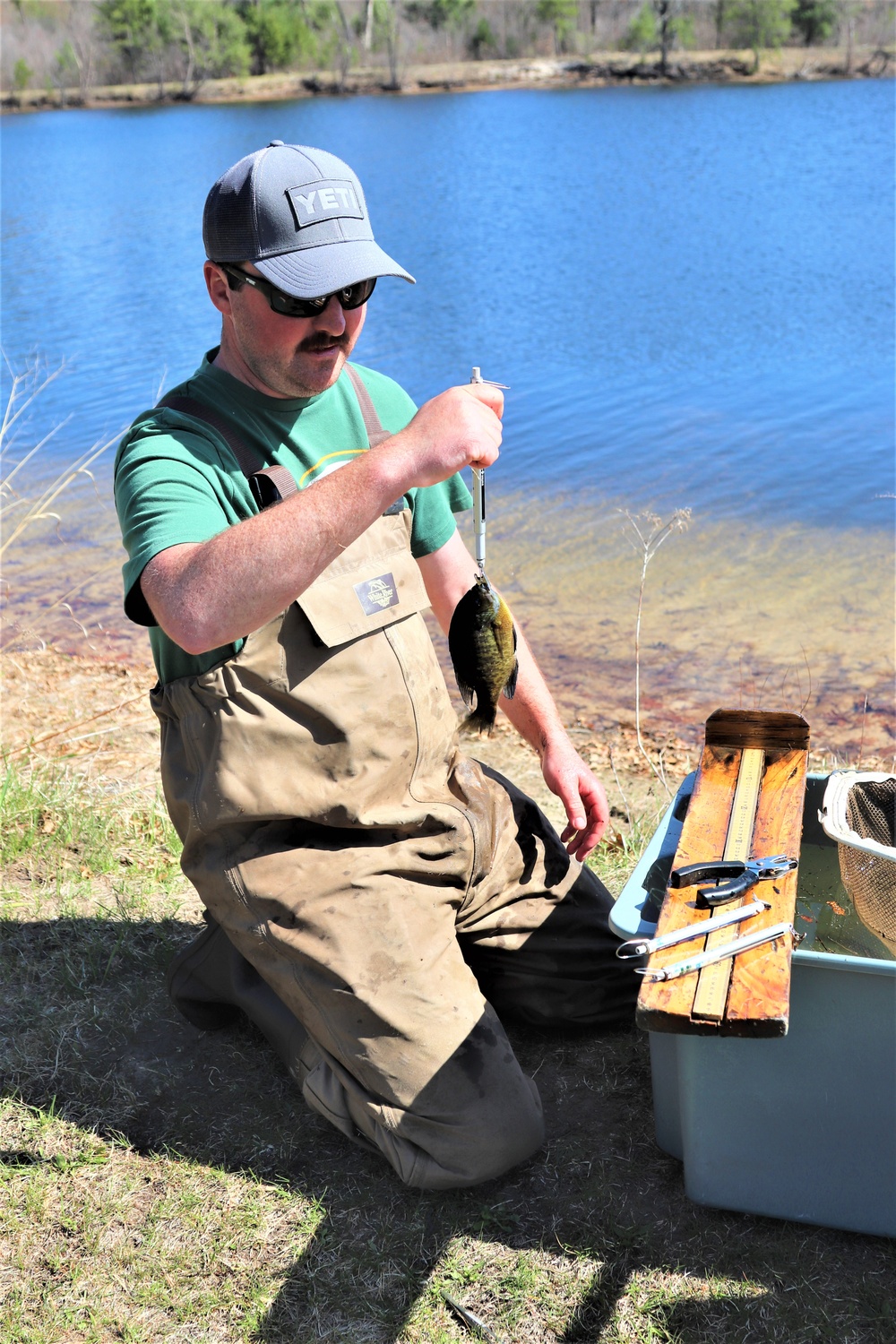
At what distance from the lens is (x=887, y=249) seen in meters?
15.0

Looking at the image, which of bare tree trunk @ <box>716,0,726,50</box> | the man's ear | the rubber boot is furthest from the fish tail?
bare tree trunk @ <box>716,0,726,50</box>

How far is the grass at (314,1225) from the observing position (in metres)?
2.41

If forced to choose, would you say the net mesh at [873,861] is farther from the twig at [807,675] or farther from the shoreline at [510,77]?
the shoreline at [510,77]

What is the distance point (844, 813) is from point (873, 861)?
18 cm

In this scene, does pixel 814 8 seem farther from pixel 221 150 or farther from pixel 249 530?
pixel 249 530

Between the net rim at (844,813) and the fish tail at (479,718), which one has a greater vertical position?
the fish tail at (479,718)

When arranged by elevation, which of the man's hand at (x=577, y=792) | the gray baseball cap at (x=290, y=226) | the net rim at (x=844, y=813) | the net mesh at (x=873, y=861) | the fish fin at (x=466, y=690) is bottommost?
the man's hand at (x=577, y=792)

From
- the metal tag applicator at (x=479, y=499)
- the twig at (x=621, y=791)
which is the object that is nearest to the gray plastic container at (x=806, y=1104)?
the metal tag applicator at (x=479, y=499)

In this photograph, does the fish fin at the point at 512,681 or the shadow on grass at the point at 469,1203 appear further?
the fish fin at the point at 512,681

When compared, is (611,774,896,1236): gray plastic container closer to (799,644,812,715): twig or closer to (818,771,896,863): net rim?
(818,771,896,863): net rim

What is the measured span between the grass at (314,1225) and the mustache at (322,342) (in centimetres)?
186

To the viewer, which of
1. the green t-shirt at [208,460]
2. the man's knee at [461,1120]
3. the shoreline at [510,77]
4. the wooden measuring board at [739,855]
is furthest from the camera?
the shoreline at [510,77]

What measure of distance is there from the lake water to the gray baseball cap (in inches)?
149

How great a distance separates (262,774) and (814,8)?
154 feet
